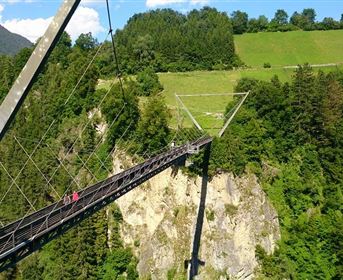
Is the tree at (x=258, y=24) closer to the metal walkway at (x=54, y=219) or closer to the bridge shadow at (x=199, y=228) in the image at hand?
the bridge shadow at (x=199, y=228)

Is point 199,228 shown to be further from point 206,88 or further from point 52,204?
point 206,88

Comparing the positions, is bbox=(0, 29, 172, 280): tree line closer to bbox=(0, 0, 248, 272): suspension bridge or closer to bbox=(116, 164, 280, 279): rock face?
bbox=(116, 164, 280, 279): rock face

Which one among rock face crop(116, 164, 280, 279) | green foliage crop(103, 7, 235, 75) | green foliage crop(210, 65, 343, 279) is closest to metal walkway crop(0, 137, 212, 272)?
rock face crop(116, 164, 280, 279)

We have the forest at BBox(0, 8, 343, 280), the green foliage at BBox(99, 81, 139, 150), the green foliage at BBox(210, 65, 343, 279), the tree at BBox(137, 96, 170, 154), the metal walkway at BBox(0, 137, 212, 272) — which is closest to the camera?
the metal walkway at BBox(0, 137, 212, 272)

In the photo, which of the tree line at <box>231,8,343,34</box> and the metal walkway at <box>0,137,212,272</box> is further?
the tree line at <box>231,8,343,34</box>

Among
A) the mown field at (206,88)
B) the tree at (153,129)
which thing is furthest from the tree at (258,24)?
the tree at (153,129)

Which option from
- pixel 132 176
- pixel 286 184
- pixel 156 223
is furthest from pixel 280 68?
pixel 132 176
